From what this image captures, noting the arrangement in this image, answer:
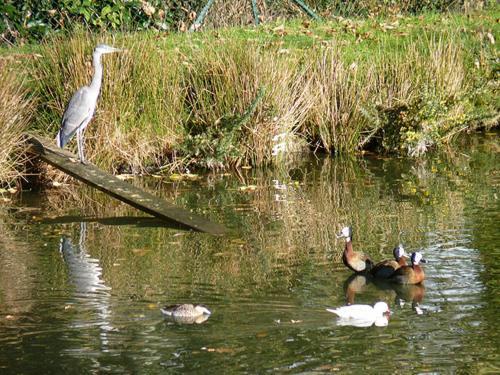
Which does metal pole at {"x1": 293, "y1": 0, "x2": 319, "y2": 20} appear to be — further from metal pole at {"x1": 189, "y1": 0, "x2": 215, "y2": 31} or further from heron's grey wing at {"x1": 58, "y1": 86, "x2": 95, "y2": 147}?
heron's grey wing at {"x1": 58, "y1": 86, "x2": 95, "y2": 147}

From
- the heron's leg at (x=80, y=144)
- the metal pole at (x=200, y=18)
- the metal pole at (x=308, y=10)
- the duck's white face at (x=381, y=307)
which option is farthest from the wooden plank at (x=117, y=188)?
the metal pole at (x=308, y=10)

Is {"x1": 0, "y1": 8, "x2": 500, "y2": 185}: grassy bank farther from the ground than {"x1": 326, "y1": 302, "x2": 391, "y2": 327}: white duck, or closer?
farther from the ground

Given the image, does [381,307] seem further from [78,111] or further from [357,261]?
[78,111]

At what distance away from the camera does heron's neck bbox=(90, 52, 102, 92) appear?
507 inches

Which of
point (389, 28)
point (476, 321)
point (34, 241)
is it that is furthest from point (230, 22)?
point (476, 321)

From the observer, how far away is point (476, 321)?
25.8ft

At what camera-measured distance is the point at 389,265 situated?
9250 millimetres

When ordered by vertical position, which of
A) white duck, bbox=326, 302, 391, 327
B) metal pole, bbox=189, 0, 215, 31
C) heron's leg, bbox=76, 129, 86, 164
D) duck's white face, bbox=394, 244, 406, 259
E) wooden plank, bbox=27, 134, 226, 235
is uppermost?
metal pole, bbox=189, 0, 215, 31

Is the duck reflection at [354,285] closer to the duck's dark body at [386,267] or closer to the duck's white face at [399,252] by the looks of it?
the duck's dark body at [386,267]

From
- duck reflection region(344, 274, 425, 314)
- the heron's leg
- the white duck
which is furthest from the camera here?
the heron's leg

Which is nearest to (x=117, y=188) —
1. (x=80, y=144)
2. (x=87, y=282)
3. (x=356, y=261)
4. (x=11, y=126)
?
(x=80, y=144)

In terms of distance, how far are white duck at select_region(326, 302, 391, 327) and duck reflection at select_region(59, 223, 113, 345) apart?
1.57 m

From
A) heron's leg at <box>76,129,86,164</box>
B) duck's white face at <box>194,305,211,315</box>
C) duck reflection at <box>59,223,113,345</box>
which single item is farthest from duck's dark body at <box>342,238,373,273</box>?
heron's leg at <box>76,129,86,164</box>

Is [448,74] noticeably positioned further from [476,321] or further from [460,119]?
[476,321]
